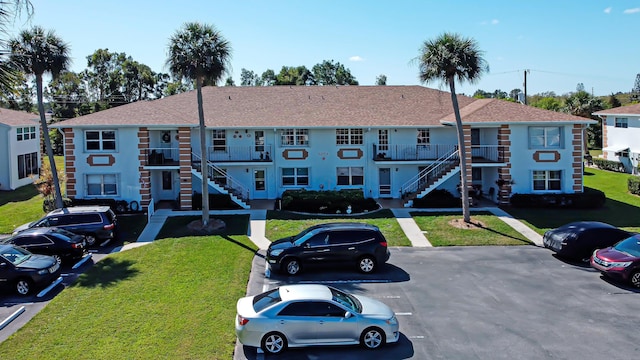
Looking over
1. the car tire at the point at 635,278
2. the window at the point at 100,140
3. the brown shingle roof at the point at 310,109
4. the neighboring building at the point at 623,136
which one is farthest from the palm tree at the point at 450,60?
the neighboring building at the point at 623,136

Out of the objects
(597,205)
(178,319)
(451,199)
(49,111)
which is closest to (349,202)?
(451,199)

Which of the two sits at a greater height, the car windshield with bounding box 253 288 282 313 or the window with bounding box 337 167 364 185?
the window with bounding box 337 167 364 185

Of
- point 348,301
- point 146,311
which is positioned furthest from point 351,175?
point 348,301

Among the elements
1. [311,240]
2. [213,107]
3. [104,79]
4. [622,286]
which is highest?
[104,79]

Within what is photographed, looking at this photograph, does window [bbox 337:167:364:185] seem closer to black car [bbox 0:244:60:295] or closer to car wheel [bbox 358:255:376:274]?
car wheel [bbox 358:255:376:274]

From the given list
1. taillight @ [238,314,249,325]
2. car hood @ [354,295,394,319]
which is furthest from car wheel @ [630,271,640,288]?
taillight @ [238,314,249,325]

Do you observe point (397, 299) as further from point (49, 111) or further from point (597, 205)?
point (49, 111)

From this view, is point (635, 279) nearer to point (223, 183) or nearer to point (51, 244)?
point (51, 244)
